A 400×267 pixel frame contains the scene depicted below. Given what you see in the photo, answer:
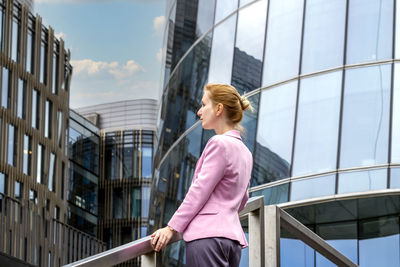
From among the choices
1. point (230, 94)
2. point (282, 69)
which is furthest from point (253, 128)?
point (230, 94)

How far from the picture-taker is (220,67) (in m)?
16.3

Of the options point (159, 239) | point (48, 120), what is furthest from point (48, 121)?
point (159, 239)

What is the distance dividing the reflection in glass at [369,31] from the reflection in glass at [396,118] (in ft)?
1.43

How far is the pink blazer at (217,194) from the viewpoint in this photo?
143 inches

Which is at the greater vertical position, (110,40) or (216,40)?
(110,40)

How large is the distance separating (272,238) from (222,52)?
1218 cm

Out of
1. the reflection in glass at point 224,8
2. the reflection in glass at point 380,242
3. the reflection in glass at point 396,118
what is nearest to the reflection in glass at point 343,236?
the reflection in glass at point 380,242

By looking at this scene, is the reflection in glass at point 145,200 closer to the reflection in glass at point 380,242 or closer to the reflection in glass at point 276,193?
the reflection in glass at point 276,193

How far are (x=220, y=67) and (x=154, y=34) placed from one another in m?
73.5

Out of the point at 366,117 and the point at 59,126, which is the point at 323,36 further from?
the point at 59,126

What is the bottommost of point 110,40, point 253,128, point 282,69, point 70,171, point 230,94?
point 230,94

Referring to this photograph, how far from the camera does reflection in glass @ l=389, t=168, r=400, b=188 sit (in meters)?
12.6

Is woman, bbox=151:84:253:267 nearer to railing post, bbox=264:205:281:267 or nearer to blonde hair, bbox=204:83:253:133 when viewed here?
blonde hair, bbox=204:83:253:133

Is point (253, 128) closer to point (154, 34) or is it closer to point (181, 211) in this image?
point (181, 211)
